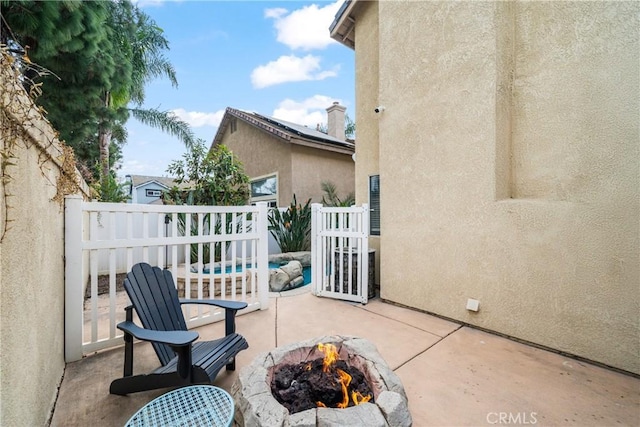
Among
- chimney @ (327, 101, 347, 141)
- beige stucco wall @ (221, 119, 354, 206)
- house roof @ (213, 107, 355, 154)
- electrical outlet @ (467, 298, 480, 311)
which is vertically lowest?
electrical outlet @ (467, 298, 480, 311)

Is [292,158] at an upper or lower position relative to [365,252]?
upper

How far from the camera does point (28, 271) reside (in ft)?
5.39

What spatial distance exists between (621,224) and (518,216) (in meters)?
0.81

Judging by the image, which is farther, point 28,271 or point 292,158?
point 292,158

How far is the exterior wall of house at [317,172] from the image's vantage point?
965 centimetres

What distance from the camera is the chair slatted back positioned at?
225 centimetres

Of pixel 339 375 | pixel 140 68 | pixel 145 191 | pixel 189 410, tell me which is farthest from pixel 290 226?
pixel 145 191

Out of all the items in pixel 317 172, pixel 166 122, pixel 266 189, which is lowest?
pixel 266 189

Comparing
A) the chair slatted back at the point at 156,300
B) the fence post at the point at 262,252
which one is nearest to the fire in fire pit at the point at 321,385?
the chair slatted back at the point at 156,300

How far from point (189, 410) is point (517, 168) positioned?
13.4ft

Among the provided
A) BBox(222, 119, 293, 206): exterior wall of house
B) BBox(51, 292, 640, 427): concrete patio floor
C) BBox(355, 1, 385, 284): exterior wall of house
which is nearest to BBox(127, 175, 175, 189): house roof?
BBox(222, 119, 293, 206): exterior wall of house

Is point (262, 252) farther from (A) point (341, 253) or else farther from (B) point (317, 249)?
(A) point (341, 253)

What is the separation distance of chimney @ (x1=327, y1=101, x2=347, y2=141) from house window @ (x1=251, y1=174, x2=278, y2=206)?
11.6 ft

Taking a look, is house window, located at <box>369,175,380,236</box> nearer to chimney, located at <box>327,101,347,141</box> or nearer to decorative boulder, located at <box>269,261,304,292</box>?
decorative boulder, located at <box>269,261,304,292</box>
